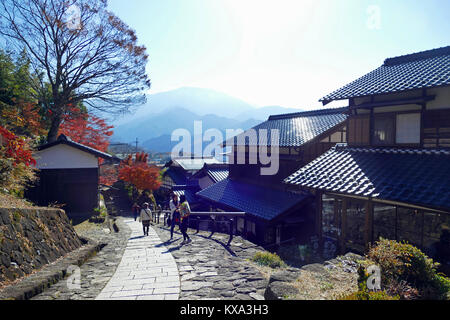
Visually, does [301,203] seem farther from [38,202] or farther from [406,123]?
[38,202]

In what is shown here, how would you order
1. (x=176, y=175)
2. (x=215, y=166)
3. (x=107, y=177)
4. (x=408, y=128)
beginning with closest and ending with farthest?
(x=408, y=128)
(x=215, y=166)
(x=107, y=177)
(x=176, y=175)

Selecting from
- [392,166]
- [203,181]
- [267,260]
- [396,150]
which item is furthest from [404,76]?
[203,181]

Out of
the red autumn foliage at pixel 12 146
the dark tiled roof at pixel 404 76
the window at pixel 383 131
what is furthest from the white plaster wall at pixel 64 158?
the window at pixel 383 131

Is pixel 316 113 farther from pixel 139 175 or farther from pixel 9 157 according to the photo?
pixel 139 175

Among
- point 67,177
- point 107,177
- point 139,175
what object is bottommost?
point 107,177

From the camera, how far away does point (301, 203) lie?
1584 centimetres

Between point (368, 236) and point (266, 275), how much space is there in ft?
17.2

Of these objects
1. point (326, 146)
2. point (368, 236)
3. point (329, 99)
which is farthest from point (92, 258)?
point (326, 146)

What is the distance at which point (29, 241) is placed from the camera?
705 centimetres

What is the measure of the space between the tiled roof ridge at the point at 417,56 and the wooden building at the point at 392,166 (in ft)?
0.15

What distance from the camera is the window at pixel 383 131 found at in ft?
38.3

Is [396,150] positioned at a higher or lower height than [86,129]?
lower

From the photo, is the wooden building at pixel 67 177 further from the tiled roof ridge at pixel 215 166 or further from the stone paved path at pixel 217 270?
the tiled roof ridge at pixel 215 166

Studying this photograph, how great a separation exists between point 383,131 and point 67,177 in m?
17.2
